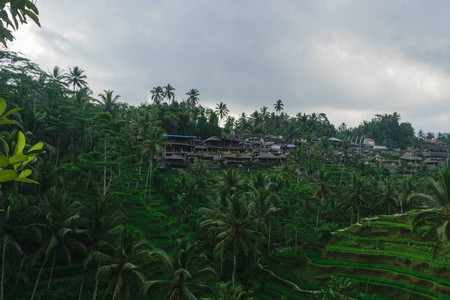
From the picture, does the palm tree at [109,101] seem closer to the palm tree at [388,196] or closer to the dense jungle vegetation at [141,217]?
the dense jungle vegetation at [141,217]

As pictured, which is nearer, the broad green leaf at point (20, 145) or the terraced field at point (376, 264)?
the broad green leaf at point (20, 145)

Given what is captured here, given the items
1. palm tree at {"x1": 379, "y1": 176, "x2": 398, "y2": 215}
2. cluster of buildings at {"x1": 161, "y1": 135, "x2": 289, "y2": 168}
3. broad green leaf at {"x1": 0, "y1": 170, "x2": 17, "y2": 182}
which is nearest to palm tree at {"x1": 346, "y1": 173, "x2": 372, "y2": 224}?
palm tree at {"x1": 379, "y1": 176, "x2": 398, "y2": 215}

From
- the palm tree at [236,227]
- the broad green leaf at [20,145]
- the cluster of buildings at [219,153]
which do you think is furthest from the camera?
the cluster of buildings at [219,153]

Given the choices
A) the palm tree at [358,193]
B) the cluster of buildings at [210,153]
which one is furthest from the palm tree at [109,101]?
the palm tree at [358,193]

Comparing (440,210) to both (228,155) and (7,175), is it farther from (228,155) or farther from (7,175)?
(228,155)

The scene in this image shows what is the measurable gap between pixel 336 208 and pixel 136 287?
124ft

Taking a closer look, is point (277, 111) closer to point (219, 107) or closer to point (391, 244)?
point (219, 107)

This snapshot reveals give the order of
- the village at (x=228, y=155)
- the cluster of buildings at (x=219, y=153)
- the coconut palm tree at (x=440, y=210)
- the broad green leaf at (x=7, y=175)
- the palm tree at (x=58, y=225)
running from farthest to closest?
the village at (x=228, y=155) < the cluster of buildings at (x=219, y=153) < the palm tree at (x=58, y=225) < the coconut palm tree at (x=440, y=210) < the broad green leaf at (x=7, y=175)

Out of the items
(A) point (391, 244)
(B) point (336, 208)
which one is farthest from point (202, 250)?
(B) point (336, 208)

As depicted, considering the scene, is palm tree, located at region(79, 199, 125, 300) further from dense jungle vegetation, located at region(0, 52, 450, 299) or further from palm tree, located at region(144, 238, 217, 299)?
palm tree, located at region(144, 238, 217, 299)

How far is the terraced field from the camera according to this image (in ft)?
82.9

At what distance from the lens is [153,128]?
128ft

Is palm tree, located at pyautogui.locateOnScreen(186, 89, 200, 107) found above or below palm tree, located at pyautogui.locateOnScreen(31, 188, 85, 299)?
above

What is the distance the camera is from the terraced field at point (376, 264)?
2528 cm
